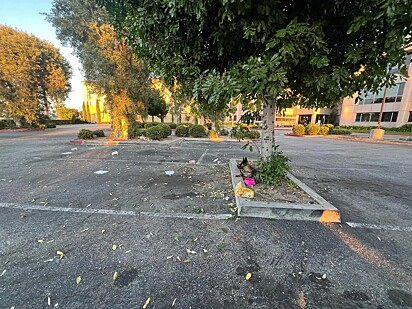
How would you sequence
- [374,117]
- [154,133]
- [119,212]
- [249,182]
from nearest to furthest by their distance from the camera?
1. [119,212]
2. [249,182]
3. [154,133]
4. [374,117]

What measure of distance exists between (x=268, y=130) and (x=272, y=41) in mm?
1902

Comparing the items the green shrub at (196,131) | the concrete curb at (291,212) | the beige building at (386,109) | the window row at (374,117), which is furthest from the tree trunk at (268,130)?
the window row at (374,117)

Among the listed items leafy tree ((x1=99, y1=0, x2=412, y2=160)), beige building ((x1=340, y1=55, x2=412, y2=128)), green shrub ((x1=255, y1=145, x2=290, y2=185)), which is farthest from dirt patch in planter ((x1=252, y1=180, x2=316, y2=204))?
beige building ((x1=340, y1=55, x2=412, y2=128))

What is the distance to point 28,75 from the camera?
17.7m

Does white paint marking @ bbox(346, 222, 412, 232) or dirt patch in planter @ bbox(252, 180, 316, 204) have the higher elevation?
dirt patch in planter @ bbox(252, 180, 316, 204)

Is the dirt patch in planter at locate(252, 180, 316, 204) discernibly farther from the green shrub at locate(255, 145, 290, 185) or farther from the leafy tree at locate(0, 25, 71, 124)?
the leafy tree at locate(0, 25, 71, 124)

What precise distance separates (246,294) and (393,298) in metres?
1.26

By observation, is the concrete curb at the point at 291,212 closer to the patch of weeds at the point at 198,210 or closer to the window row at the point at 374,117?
the patch of weeds at the point at 198,210

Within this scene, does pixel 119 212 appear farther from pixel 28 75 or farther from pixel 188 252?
pixel 28 75

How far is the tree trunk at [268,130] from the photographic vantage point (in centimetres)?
395

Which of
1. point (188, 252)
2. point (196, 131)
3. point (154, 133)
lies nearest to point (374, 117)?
point (196, 131)

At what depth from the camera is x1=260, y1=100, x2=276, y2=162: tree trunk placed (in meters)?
3.95

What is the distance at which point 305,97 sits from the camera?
12.9ft

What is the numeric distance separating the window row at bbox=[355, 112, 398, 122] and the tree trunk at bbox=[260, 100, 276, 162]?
30.0 meters
